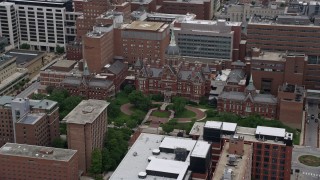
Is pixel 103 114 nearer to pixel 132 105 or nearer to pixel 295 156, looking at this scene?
pixel 132 105

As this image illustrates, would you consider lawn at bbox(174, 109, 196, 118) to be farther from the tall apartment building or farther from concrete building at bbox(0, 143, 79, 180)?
concrete building at bbox(0, 143, 79, 180)

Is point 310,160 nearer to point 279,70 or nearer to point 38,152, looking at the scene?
point 279,70

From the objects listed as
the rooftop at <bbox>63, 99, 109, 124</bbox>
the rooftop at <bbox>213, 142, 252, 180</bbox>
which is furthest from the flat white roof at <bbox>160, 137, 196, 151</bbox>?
the rooftop at <bbox>63, 99, 109, 124</bbox>

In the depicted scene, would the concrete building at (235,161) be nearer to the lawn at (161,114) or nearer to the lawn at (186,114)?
the lawn at (186,114)

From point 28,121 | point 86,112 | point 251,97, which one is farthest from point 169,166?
point 251,97

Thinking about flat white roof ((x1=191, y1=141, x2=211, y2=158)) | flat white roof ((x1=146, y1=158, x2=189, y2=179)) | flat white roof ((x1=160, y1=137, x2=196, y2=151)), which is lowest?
flat white roof ((x1=146, y1=158, x2=189, y2=179))

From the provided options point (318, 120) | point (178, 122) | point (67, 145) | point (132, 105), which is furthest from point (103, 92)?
point (318, 120)
